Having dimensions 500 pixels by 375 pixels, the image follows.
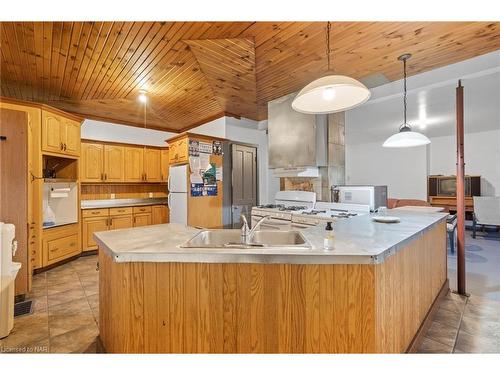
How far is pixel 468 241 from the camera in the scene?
5.26m

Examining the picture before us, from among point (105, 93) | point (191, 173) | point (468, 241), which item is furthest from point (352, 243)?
point (468, 241)

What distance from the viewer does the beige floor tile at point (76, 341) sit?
185 centimetres

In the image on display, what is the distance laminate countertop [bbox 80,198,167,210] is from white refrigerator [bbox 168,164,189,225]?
101cm

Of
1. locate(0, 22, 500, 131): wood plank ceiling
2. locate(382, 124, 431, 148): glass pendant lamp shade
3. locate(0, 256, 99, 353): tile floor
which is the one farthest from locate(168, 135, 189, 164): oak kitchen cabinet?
locate(382, 124, 431, 148): glass pendant lamp shade

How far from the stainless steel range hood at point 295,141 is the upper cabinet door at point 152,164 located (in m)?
2.82

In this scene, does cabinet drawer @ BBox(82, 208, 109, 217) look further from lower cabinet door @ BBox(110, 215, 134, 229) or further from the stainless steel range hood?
the stainless steel range hood

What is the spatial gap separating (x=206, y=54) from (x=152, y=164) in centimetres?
331

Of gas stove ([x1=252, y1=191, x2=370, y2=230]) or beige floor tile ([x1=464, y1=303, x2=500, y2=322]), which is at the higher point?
gas stove ([x1=252, y1=191, x2=370, y2=230])

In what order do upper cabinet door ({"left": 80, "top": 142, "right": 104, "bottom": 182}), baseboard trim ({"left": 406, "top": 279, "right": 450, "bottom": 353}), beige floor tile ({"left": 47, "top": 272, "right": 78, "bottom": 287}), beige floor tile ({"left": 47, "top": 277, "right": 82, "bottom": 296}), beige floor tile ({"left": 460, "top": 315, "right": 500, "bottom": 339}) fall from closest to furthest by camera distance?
baseboard trim ({"left": 406, "top": 279, "right": 450, "bottom": 353}), beige floor tile ({"left": 460, "top": 315, "right": 500, "bottom": 339}), beige floor tile ({"left": 47, "top": 277, "right": 82, "bottom": 296}), beige floor tile ({"left": 47, "top": 272, "right": 78, "bottom": 287}), upper cabinet door ({"left": 80, "top": 142, "right": 104, "bottom": 182})

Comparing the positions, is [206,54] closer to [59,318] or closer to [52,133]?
[52,133]

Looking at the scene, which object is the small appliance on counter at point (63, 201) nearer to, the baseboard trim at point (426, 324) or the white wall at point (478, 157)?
the baseboard trim at point (426, 324)

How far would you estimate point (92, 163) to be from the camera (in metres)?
4.61

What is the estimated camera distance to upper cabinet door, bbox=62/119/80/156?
3756 mm

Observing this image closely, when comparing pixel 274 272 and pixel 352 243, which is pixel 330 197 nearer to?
pixel 352 243
